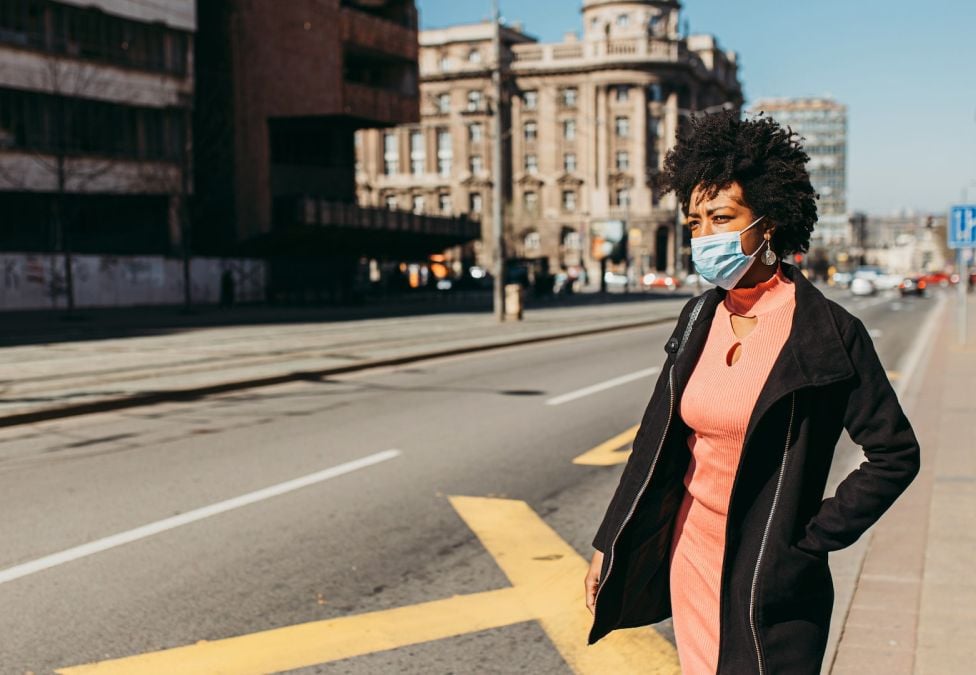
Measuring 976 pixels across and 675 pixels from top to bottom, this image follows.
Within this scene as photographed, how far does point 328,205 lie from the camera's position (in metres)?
47.3

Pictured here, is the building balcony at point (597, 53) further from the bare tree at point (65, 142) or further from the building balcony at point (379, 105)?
the bare tree at point (65, 142)

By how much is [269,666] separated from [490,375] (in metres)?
11.9

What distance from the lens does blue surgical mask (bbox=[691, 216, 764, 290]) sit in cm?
260

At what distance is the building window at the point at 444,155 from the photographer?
356 feet

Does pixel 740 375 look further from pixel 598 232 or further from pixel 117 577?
pixel 598 232

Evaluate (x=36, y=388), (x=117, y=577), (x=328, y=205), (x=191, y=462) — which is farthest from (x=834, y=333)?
(x=328, y=205)

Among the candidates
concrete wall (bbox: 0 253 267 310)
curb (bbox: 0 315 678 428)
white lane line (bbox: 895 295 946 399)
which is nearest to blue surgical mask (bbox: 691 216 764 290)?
curb (bbox: 0 315 678 428)

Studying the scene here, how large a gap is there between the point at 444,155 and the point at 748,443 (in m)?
108

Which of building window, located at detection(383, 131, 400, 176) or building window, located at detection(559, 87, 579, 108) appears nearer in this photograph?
building window, located at detection(559, 87, 579, 108)

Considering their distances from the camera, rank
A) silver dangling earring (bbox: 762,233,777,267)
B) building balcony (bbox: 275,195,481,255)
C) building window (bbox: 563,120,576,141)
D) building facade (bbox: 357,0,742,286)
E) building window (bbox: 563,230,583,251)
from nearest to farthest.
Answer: silver dangling earring (bbox: 762,233,777,267) → building balcony (bbox: 275,195,481,255) → building facade (bbox: 357,0,742,286) → building window (bbox: 563,230,583,251) → building window (bbox: 563,120,576,141)

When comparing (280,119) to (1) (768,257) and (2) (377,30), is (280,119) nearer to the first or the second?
(2) (377,30)

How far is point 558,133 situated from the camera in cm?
10869

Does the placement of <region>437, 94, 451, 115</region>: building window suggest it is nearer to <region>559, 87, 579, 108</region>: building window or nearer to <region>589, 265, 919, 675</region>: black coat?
<region>559, 87, 579, 108</region>: building window

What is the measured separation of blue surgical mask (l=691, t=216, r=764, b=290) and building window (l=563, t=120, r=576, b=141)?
108 metres
